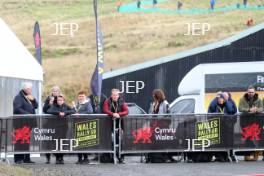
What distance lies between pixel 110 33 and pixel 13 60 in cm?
4005

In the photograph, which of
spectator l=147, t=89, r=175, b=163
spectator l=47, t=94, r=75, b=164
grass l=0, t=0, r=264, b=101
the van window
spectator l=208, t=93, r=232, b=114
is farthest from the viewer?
grass l=0, t=0, r=264, b=101

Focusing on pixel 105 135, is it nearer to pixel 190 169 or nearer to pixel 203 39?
pixel 190 169

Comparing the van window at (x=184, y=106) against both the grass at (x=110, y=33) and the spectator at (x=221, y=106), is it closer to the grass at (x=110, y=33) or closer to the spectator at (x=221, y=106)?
the spectator at (x=221, y=106)

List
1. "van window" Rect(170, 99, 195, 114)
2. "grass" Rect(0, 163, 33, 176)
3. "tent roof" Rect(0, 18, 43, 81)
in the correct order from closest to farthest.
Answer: "grass" Rect(0, 163, 33, 176), "tent roof" Rect(0, 18, 43, 81), "van window" Rect(170, 99, 195, 114)

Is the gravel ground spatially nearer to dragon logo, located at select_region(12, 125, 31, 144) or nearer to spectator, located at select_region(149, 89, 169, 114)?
dragon logo, located at select_region(12, 125, 31, 144)

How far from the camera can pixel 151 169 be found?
57.3ft

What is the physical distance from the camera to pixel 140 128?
19531 millimetres

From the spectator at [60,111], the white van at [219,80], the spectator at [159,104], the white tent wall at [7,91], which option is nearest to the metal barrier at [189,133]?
the spectator at [159,104]

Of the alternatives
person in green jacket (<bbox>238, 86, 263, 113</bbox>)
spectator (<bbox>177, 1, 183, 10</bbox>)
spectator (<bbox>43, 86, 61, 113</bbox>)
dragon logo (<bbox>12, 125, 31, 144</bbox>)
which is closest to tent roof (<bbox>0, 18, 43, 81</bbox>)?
spectator (<bbox>43, 86, 61, 113</bbox>)

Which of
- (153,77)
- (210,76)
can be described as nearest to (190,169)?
(210,76)

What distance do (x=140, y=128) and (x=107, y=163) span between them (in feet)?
3.47

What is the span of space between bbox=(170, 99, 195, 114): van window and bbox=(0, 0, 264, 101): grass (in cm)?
3041

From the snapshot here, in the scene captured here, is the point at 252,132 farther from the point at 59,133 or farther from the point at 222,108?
the point at 59,133

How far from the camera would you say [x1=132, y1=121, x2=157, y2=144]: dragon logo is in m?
19.5
